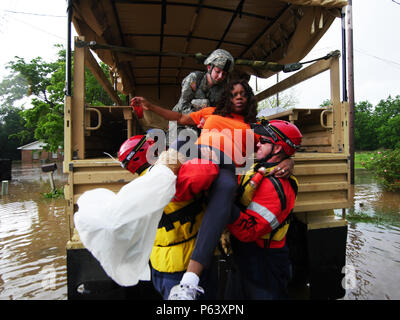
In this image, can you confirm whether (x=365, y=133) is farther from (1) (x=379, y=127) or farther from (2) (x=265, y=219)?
(2) (x=265, y=219)

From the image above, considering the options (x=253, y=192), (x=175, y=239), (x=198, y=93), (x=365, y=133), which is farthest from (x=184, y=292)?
(x=365, y=133)

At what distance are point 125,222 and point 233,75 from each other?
449 cm

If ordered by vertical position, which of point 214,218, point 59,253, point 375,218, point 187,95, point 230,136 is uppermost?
point 187,95

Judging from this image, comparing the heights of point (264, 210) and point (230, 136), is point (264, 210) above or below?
below

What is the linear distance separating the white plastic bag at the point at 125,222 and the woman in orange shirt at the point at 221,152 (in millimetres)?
272

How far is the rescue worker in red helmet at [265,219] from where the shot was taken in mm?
1612

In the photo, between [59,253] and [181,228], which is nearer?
[181,228]

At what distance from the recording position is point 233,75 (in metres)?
5.00

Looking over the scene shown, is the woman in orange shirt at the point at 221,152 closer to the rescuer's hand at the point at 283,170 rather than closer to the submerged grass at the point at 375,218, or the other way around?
the rescuer's hand at the point at 283,170

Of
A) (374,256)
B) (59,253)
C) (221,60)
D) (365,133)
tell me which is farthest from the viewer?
(365,133)

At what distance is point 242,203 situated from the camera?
175cm

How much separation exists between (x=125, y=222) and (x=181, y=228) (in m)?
0.44

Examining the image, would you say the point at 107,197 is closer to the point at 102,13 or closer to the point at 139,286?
the point at 139,286

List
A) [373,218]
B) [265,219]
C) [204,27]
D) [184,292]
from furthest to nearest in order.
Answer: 1. [373,218]
2. [204,27]
3. [265,219]
4. [184,292]
